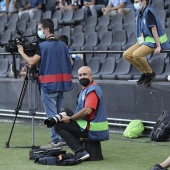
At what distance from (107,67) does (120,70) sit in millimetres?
513

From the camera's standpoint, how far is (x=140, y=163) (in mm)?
9633

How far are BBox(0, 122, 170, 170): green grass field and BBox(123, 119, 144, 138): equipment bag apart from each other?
0.35 feet

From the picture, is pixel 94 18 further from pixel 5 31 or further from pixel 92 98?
pixel 92 98

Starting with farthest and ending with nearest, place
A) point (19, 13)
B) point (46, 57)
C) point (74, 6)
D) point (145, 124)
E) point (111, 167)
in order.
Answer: point (19, 13)
point (74, 6)
point (145, 124)
point (46, 57)
point (111, 167)

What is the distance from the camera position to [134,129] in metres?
12.0

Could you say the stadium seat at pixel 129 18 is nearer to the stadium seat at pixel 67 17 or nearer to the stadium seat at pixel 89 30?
the stadium seat at pixel 89 30

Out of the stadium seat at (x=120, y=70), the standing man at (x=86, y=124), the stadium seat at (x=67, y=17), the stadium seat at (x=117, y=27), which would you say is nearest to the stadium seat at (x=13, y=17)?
the stadium seat at (x=67, y=17)

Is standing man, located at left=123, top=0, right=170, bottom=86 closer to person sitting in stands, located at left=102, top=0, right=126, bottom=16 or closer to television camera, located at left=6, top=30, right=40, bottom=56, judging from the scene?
television camera, located at left=6, top=30, right=40, bottom=56

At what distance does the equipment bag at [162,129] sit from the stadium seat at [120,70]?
8.34 ft

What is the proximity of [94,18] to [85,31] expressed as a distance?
1.79 feet

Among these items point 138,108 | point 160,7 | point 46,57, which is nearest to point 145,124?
point 138,108

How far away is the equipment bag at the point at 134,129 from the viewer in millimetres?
12016

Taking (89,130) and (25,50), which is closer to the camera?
(89,130)

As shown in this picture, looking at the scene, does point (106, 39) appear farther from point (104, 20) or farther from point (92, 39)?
point (104, 20)
